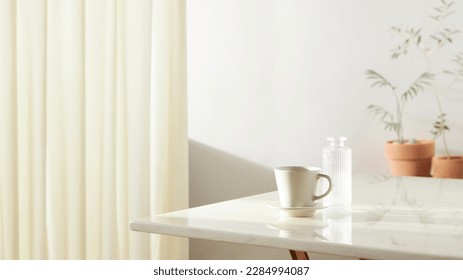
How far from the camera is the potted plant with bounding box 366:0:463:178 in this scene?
231 cm

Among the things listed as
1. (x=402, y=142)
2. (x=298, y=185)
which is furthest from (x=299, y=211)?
(x=402, y=142)

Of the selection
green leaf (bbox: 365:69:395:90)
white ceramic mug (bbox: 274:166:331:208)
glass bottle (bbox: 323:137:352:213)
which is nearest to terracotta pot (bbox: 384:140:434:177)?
green leaf (bbox: 365:69:395:90)

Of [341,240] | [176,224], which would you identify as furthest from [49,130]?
[341,240]

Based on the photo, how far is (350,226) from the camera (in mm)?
1148

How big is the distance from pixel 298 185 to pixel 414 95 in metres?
1.36

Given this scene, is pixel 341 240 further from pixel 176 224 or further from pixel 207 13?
pixel 207 13

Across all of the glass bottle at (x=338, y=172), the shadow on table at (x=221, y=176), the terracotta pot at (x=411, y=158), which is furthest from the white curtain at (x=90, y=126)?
the glass bottle at (x=338, y=172)

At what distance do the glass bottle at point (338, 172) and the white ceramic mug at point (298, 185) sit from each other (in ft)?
0.41

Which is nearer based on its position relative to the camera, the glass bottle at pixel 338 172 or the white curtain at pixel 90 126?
the glass bottle at pixel 338 172

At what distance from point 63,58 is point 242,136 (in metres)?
1.03

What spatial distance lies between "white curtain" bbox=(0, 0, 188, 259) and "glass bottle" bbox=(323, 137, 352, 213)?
0.95m

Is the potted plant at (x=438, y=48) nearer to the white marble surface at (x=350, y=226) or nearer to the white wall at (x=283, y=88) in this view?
the white wall at (x=283, y=88)

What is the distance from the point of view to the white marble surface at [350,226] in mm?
997

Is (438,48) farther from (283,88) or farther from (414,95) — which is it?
(283,88)
